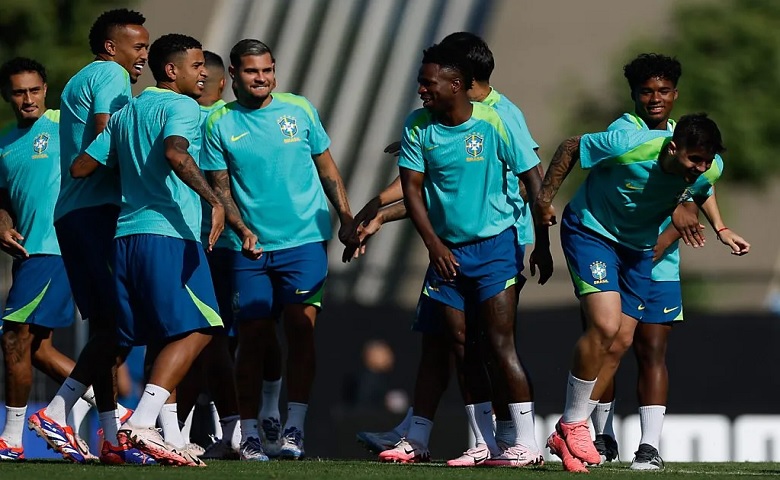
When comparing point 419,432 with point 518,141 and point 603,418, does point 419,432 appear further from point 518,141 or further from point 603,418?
point 518,141

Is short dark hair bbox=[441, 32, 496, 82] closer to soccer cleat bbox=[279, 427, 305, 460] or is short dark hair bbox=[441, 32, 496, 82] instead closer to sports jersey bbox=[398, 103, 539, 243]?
sports jersey bbox=[398, 103, 539, 243]

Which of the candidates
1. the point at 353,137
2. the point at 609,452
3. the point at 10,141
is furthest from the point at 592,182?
the point at 353,137

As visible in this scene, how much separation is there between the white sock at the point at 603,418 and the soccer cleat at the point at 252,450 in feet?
6.97

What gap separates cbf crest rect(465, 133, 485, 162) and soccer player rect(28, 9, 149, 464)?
1.93 m

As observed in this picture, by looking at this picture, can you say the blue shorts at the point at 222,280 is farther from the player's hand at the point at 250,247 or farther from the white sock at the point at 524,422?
the white sock at the point at 524,422

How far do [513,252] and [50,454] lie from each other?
585 cm

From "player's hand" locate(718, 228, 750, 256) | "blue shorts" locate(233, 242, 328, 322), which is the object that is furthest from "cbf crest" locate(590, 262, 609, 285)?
"blue shorts" locate(233, 242, 328, 322)

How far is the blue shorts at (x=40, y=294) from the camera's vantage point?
10.3 meters

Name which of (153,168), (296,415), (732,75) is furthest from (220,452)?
(732,75)

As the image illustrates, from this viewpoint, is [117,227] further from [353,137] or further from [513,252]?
[353,137]

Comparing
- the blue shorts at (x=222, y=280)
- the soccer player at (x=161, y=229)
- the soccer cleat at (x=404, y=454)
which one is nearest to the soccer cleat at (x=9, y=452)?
the blue shorts at (x=222, y=280)

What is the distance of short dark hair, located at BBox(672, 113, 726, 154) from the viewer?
28.7ft

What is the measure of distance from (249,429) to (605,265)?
2432 millimetres

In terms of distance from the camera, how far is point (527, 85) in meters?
36.9
